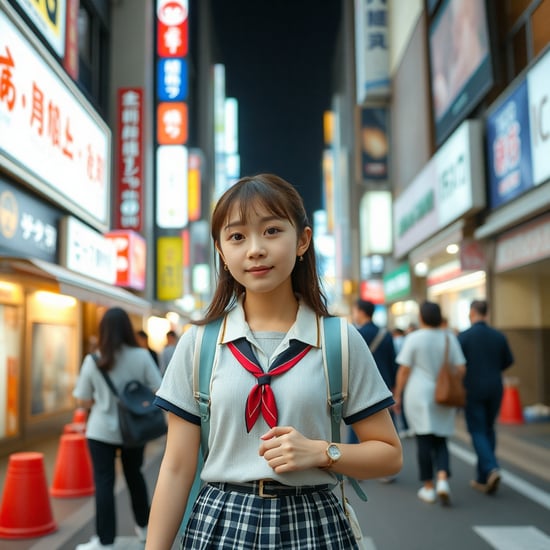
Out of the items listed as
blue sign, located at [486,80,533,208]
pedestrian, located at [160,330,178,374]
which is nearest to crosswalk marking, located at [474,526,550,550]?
blue sign, located at [486,80,533,208]

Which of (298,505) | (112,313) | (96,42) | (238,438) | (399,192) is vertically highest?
(96,42)

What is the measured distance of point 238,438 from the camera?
1.74m

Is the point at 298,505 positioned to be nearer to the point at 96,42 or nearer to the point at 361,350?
the point at 361,350

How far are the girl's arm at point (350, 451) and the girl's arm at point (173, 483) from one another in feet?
0.91

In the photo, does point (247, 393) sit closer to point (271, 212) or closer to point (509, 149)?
point (271, 212)

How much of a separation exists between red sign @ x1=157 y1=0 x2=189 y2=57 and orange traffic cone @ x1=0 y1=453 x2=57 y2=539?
53.0ft

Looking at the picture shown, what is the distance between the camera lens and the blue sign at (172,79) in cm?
1934

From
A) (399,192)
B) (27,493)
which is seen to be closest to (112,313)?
(27,493)

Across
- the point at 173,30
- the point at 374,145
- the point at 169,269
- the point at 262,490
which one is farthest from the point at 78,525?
the point at 374,145

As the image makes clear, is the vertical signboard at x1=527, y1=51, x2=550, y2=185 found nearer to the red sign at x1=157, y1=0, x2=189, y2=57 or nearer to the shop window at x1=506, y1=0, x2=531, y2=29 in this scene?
the shop window at x1=506, y1=0, x2=531, y2=29

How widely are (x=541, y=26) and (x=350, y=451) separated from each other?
396 inches

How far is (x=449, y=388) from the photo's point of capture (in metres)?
6.31

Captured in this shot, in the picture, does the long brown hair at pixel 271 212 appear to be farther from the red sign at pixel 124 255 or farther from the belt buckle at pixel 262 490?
the red sign at pixel 124 255

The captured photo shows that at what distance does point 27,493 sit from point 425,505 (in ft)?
11.6
